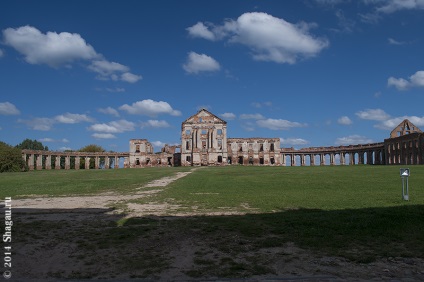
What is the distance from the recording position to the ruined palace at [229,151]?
73.4 meters

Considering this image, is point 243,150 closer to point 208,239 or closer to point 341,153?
point 341,153

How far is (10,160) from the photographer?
6812 cm

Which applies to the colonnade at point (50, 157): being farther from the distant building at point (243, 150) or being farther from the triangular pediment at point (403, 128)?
the triangular pediment at point (403, 128)

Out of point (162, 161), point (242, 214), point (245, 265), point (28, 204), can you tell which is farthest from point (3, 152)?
point (245, 265)

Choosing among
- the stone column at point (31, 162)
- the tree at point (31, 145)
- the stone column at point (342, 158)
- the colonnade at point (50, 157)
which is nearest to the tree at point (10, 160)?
the colonnade at point (50, 157)

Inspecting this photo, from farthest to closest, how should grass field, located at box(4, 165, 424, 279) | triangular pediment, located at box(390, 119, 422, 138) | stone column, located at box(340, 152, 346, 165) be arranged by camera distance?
stone column, located at box(340, 152, 346, 165) < triangular pediment, located at box(390, 119, 422, 138) < grass field, located at box(4, 165, 424, 279)

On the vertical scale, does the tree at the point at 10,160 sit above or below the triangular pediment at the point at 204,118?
below

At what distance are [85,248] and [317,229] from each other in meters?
5.46

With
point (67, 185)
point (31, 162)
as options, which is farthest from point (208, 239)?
point (31, 162)

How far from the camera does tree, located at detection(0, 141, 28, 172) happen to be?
220 feet

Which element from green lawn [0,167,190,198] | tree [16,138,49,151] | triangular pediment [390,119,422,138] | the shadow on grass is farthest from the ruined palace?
the shadow on grass

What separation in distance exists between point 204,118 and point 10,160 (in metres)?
41.7

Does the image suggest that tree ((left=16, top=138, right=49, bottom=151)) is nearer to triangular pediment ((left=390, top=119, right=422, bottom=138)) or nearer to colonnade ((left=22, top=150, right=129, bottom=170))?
colonnade ((left=22, top=150, right=129, bottom=170))

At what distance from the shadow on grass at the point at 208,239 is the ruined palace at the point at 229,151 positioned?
206ft
